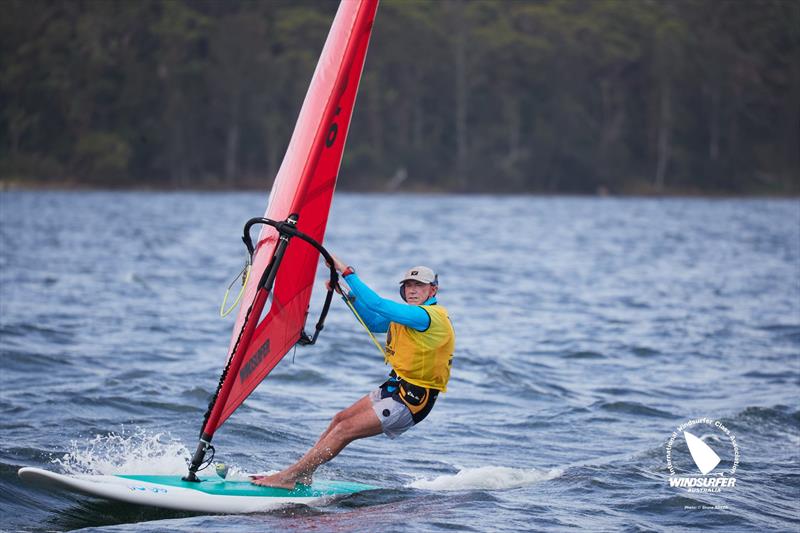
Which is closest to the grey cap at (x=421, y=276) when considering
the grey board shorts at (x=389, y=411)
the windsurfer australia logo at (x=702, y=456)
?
the grey board shorts at (x=389, y=411)

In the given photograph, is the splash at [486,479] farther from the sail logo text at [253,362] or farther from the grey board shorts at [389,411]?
the sail logo text at [253,362]

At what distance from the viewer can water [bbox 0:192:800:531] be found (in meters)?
8.73

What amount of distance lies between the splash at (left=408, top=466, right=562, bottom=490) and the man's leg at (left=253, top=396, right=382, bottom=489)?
1099 millimetres

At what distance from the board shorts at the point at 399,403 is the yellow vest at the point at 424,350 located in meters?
0.06

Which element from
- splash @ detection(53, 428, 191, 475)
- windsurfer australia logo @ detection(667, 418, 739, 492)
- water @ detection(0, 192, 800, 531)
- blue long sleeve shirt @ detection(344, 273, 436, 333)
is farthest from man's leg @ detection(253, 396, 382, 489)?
windsurfer australia logo @ detection(667, 418, 739, 492)

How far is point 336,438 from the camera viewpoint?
8461 mm

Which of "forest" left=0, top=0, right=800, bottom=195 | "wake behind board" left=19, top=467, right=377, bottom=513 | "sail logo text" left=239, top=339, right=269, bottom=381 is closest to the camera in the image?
"wake behind board" left=19, top=467, right=377, bottom=513

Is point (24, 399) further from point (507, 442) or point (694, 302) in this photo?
point (694, 302)

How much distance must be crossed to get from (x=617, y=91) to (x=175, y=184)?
3709 centimetres

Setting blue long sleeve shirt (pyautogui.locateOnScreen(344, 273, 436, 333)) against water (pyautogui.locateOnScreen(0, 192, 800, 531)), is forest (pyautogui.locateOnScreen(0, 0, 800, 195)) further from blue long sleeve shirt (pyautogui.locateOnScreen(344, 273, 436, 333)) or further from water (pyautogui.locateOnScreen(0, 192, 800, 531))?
blue long sleeve shirt (pyautogui.locateOnScreen(344, 273, 436, 333))

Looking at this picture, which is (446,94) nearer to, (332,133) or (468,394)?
(468,394)

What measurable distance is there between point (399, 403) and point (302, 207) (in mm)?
1647

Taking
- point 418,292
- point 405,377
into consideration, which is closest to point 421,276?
point 418,292

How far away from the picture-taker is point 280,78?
8869 centimetres
